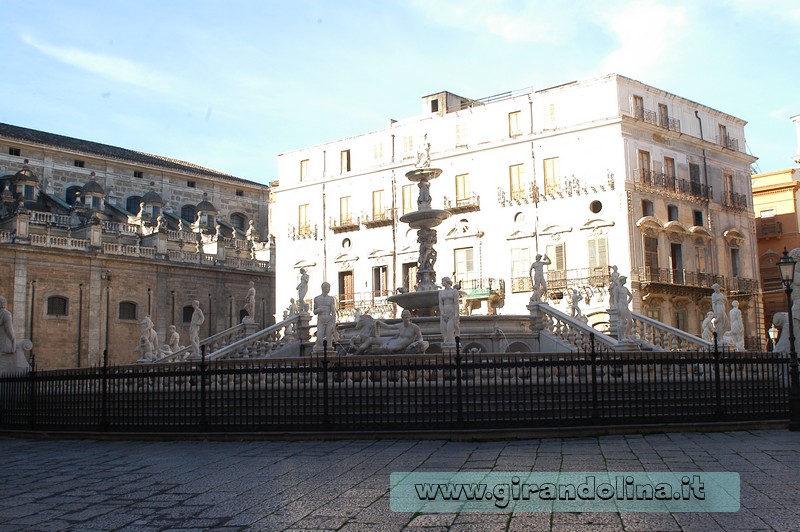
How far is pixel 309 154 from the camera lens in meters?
48.1

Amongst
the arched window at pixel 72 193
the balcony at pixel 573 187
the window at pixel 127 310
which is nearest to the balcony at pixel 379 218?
the balcony at pixel 573 187

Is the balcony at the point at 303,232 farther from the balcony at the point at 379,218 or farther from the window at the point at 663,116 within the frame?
the window at the point at 663,116

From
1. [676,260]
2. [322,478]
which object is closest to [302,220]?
[676,260]

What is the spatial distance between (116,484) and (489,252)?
3286 centimetres

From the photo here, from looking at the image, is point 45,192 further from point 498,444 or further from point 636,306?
point 498,444

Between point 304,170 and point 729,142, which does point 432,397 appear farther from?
point 304,170

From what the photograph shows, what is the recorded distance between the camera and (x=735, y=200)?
43094 mm

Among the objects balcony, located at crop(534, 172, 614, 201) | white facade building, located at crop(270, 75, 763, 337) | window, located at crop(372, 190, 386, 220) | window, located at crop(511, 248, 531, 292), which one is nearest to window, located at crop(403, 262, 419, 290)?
white facade building, located at crop(270, 75, 763, 337)

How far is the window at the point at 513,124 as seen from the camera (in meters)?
40.3

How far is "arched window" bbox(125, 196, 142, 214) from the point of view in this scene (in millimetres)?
52469

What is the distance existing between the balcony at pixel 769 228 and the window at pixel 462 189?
2093 cm

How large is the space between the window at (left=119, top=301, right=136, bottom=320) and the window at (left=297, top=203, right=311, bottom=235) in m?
10.5

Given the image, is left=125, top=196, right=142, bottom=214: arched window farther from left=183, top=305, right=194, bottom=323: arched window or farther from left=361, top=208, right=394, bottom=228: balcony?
left=361, top=208, right=394, bottom=228: balcony

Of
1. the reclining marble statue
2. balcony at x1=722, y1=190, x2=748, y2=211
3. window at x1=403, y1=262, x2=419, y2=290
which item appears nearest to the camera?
the reclining marble statue
